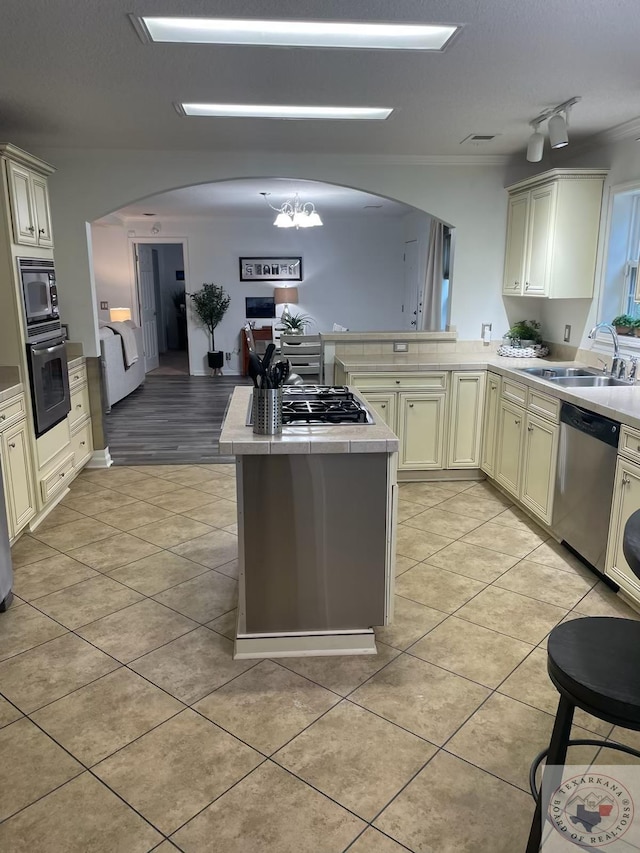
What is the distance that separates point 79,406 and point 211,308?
17.5 feet

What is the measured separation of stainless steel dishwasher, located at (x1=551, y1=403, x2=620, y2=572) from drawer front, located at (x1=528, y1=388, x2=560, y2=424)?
70 millimetres

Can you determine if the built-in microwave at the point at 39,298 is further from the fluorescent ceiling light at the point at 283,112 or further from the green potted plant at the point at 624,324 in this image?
the green potted plant at the point at 624,324

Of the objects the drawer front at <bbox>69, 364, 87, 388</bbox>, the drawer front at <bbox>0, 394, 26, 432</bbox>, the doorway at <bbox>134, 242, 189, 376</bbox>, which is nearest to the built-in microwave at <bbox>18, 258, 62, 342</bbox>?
the drawer front at <bbox>0, 394, 26, 432</bbox>

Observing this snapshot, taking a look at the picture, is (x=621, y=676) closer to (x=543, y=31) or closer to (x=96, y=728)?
(x=96, y=728)

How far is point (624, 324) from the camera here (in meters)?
3.85

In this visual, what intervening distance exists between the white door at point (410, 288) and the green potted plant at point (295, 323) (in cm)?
A: 157

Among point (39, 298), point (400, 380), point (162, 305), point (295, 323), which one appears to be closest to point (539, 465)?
point (400, 380)

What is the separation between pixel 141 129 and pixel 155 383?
18.4 ft

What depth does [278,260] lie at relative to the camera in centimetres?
1009

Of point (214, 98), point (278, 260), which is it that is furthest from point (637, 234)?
point (278, 260)

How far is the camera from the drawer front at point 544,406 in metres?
3.54

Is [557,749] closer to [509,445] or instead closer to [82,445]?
[509,445]

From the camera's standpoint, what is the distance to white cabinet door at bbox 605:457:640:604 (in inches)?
110

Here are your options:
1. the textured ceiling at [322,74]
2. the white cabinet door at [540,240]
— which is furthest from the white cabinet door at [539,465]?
the textured ceiling at [322,74]
